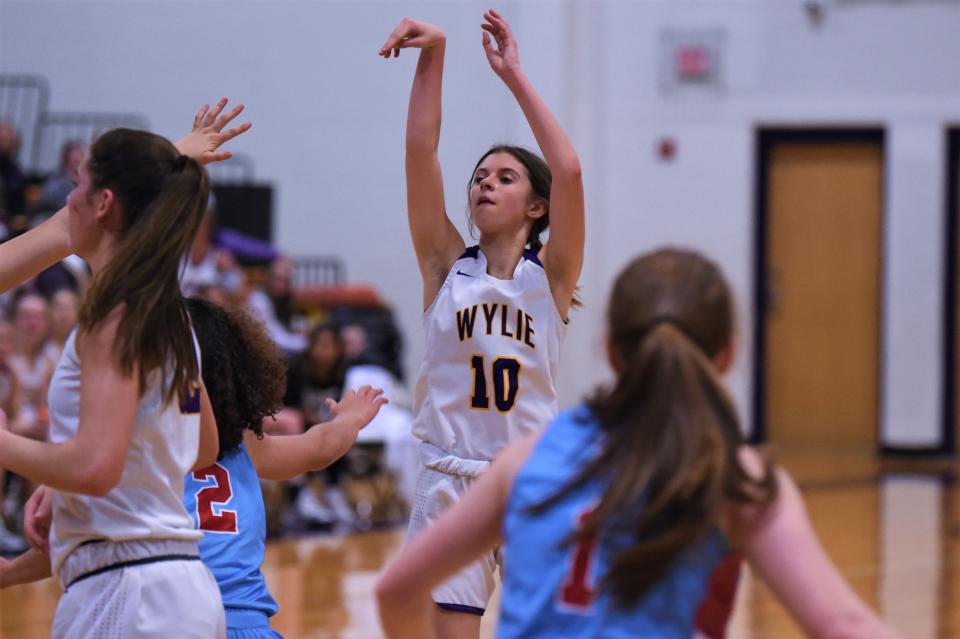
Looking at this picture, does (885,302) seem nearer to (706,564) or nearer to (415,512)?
(415,512)

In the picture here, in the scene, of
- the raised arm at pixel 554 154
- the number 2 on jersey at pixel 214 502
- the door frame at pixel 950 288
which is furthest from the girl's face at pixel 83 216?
the door frame at pixel 950 288

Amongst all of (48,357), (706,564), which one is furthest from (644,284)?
(48,357)

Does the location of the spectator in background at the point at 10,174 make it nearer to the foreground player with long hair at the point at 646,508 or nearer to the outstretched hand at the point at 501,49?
the outstretched hand at the point at 501,49

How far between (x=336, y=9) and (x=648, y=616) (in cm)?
1267

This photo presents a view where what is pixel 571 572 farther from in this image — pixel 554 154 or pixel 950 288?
pixel 950 288

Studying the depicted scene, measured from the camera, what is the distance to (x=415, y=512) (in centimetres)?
377

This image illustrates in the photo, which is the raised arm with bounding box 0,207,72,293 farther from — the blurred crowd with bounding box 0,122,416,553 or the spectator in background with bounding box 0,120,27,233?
the spectator in background with bounding box 0,120,27,233

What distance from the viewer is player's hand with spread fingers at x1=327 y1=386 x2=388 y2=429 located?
125 inches

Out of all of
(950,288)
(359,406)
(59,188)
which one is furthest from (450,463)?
(950,288)

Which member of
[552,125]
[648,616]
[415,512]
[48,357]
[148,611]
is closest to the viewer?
[648,616]

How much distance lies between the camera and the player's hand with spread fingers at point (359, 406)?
10.4ft

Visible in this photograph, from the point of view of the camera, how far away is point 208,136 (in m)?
3.07

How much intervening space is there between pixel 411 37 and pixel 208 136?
716mm

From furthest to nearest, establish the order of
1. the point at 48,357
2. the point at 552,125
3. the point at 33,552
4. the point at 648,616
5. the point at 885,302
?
the point at 885,302, the point at 48,357, the point at 552,125, the point at 33,552, the point at 648,616
